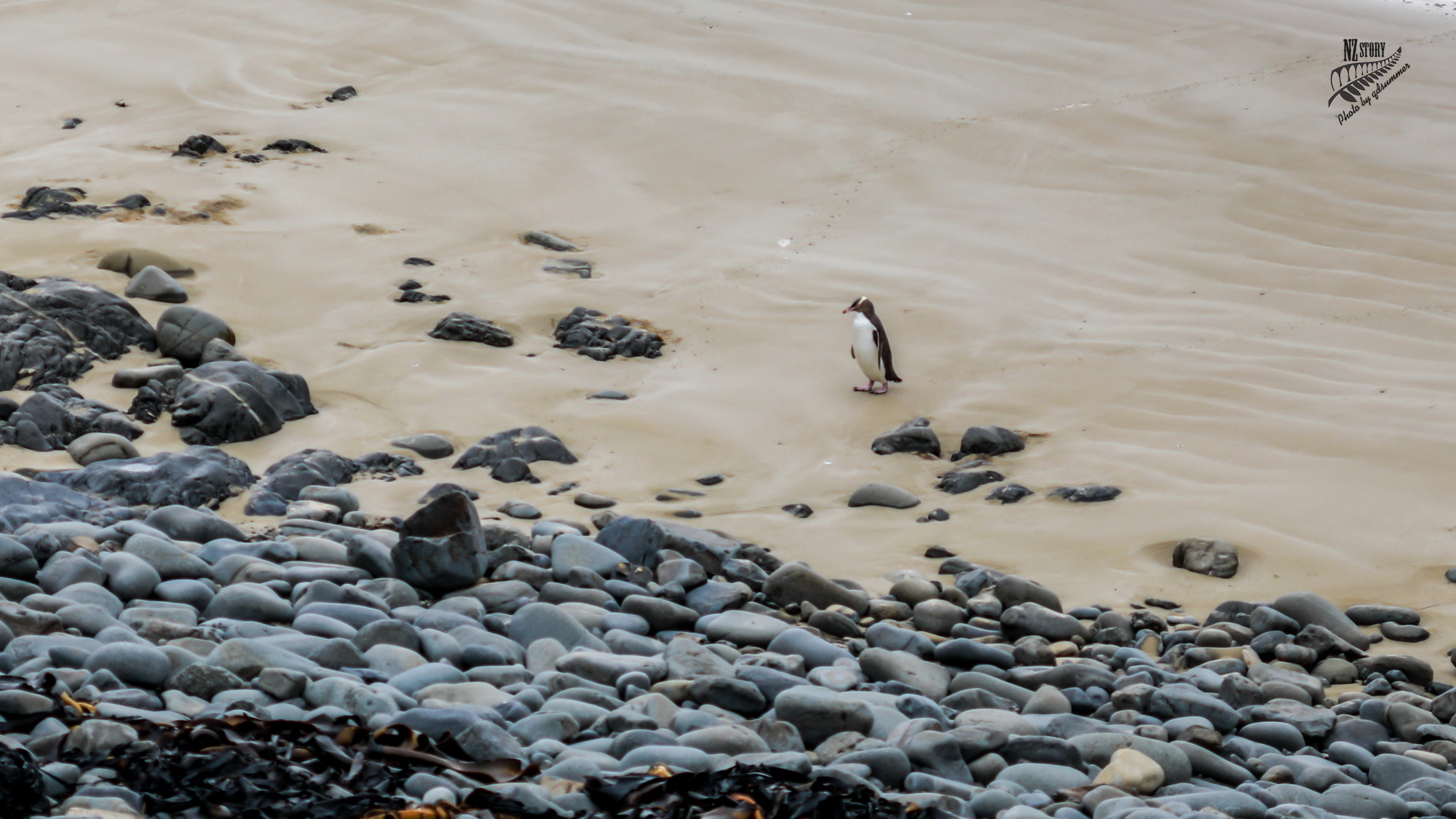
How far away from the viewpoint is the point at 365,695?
2.74 meters

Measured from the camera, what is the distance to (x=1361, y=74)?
452 inches

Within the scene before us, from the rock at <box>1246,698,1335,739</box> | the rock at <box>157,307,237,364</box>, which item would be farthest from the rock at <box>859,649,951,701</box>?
the rock at <box>157,307,237,364</box>

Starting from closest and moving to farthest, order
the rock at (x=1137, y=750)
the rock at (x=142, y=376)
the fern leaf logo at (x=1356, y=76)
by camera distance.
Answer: the rock at (x=1137, y=750)
the rock at (x=142, y=376)
the fern leaf logo at (x=1356, y=76)

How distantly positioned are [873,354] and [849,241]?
8.44 feet

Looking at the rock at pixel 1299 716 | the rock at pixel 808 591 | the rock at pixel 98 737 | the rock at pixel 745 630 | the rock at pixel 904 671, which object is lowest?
the rock at pixel 808 591

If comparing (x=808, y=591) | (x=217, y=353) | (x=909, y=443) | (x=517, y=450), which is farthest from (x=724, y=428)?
(x=217, y=353)

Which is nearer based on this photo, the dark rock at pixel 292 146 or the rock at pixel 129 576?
the rock at pixel 129 576

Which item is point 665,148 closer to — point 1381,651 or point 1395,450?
point 1395,450

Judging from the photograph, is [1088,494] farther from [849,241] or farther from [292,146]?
[292,146]

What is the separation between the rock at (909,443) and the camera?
18.8 ft

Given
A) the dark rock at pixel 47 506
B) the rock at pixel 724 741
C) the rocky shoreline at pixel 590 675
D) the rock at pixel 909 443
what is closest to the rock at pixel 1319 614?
the rocky shoreline at pixel 590 675

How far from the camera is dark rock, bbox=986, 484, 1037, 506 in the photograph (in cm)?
518

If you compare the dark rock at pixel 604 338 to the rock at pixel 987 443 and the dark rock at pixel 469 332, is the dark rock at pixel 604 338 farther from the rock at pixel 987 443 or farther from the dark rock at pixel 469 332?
the rock at pixel 987 443

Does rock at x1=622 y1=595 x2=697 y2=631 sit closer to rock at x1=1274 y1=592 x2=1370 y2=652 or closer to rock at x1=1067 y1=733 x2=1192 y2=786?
rock at x1=1067 y1=733 x2=1192 y2=786
